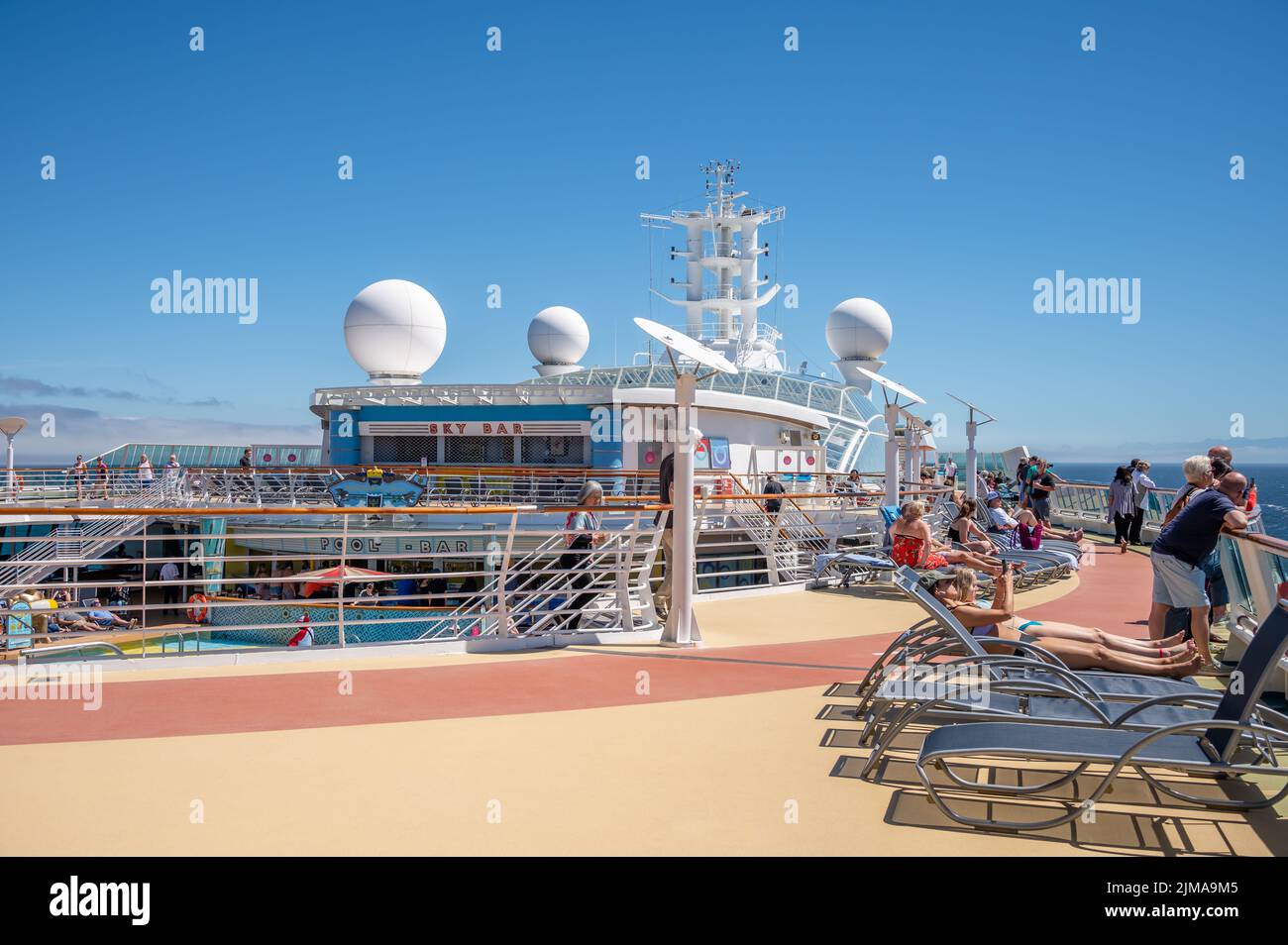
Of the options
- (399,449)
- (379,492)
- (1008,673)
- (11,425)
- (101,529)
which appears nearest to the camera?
(1008,673)

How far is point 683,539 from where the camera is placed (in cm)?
750

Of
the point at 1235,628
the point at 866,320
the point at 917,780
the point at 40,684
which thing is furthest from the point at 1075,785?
the point at 866,320

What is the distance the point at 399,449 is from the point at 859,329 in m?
21.5

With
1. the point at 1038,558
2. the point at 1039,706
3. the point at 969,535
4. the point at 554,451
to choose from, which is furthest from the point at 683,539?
the point at 554,451

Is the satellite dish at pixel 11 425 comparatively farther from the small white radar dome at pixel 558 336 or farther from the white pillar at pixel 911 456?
the white pillar at pixel 911 456

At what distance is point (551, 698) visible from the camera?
5.59 metres

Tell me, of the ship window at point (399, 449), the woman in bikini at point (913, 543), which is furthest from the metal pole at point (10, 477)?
the woman in bikini at point (913, 543)

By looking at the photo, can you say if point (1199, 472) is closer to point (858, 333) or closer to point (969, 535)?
point (969, 535)

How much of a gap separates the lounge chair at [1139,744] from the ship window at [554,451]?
2176cm

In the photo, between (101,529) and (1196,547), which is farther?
(101,529)

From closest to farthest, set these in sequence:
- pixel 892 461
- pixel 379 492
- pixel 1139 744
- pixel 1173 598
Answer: pixel 1139 744
pixel 1173 598
pixel 892 461
pixel 379 492

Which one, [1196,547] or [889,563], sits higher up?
[1196,547]
